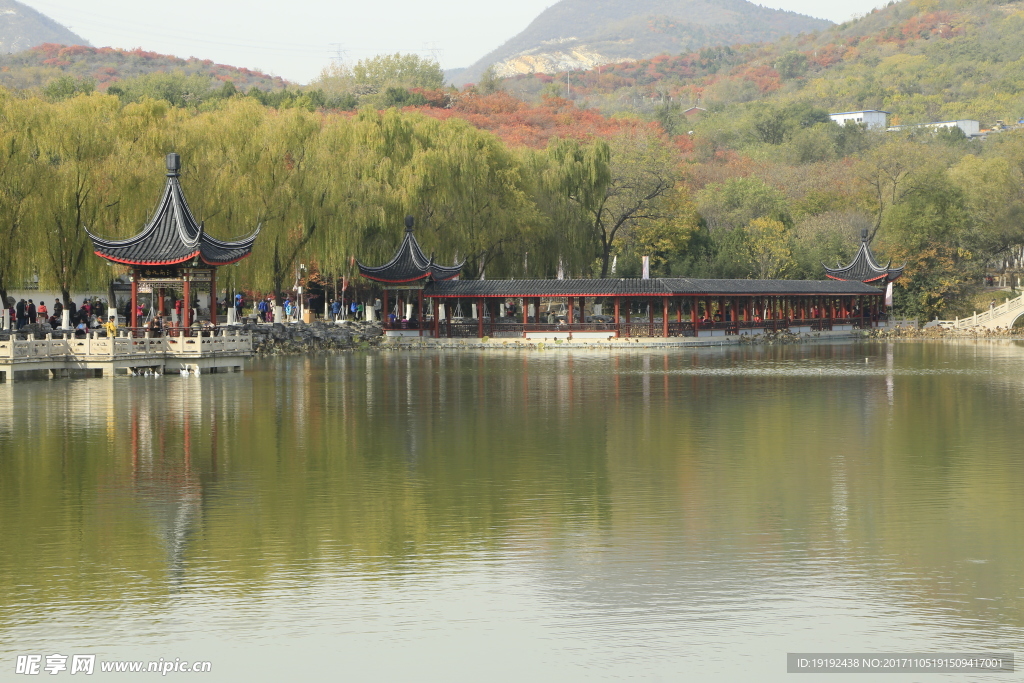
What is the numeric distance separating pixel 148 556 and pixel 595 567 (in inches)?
166

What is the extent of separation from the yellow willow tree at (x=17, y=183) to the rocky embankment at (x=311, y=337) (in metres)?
8.10

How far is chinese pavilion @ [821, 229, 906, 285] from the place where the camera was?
222 feet

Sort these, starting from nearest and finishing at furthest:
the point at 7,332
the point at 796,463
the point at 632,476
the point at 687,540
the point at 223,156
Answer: the point at 687,540 → the point at 632,476 → the point at 796,463 → the point at 7,332 → the point at 223,156

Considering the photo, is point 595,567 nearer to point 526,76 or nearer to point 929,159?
point 929,159

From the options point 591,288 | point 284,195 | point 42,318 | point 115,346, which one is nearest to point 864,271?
point 591,288

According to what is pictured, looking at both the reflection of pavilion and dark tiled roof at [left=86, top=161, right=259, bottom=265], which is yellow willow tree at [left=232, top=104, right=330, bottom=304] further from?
the reflection of pavilion

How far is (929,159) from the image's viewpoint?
251ft

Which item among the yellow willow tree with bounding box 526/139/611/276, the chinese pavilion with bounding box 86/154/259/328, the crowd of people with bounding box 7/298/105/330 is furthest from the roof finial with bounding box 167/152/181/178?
the yellow willow tree with bounding box 526/139/611/276

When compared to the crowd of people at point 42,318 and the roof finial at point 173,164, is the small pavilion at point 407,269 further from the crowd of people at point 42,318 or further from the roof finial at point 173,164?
the roof finial at point 173,164

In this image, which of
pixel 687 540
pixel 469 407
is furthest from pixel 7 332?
pixel 687 540

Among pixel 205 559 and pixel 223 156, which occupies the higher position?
pixel 223 156

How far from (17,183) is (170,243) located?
5235 mm

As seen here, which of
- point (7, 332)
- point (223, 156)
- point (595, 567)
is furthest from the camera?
point (223, 156)

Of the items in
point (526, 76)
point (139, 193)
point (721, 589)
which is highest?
point (526, 76)
